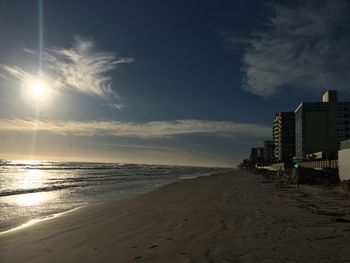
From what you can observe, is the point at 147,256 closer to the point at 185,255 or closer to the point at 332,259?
the point at 185,255

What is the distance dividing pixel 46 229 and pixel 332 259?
28.0 feet

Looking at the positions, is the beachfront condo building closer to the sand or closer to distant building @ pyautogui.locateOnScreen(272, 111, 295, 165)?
distant building @ pyautogui.locateOnScreen(272, 111, 295, 165)

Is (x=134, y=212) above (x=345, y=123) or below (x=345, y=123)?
below

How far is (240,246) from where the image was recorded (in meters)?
8.41

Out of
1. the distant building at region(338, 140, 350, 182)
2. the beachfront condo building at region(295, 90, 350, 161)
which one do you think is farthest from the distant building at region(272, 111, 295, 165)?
the distant building at region(338, 140, 350, 182)

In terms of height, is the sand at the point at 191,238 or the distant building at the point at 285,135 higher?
the distant building at the point at 285,135

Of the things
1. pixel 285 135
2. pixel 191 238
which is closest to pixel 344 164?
pixel 191 238

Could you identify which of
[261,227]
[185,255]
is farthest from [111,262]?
[261,227]

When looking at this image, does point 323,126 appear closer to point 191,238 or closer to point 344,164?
point 344,164

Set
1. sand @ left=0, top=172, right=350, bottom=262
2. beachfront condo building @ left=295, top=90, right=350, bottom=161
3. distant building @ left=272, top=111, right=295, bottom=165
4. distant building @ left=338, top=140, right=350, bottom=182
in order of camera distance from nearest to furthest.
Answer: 1. sand @ left=0, top=172, right=350, bottom=262
2. distant building @ left=338, top=140, right=350, bottom=182
3. beachfront condo building @ left=295, top=90, right=350, bottom=161
4. distant building @ left=272, top=111, right=295, bottom=165

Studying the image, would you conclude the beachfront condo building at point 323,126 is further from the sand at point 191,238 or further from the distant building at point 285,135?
the sand at point 191,238

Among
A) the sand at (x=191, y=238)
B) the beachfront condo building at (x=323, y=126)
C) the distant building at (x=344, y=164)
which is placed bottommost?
the sand at (x=191, y=238)

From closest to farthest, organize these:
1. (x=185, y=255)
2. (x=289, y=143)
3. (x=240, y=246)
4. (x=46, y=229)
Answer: (x=185, y=255) → (x=240, y=246) → (x=46, y=229) → (x=289, y=143)

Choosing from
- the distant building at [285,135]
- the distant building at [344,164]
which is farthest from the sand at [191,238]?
the distant building at [285,135]
